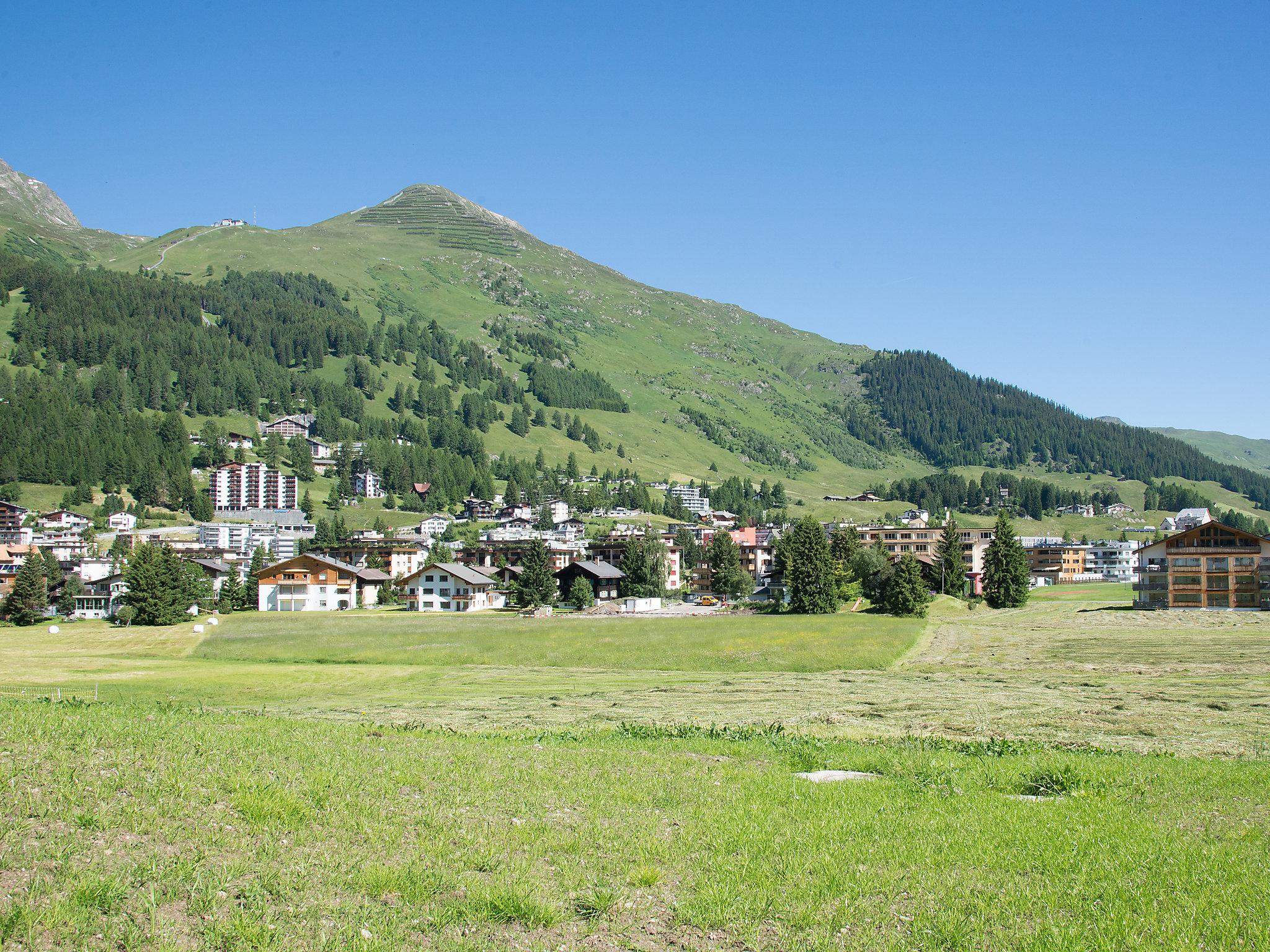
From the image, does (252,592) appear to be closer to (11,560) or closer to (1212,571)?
(11,560)

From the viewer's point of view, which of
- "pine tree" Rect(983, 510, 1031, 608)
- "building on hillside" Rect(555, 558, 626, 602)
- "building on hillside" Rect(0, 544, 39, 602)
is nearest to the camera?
"pine tree" Rect(983, 510, 1031, 608)

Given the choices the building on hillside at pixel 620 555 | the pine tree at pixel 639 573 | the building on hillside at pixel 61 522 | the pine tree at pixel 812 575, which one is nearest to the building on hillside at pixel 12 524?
the building on hillside at pixel 61 522

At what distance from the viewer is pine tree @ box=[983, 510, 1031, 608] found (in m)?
113

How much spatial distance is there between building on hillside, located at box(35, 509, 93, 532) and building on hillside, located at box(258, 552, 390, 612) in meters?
95.6

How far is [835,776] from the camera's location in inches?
699

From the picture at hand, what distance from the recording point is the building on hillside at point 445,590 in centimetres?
12119

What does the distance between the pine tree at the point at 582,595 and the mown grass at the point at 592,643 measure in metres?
24.1

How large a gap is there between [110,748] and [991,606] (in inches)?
4393

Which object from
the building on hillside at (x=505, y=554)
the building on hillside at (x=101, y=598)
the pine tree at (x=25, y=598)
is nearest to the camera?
the pine tree at (x=25, y=598)

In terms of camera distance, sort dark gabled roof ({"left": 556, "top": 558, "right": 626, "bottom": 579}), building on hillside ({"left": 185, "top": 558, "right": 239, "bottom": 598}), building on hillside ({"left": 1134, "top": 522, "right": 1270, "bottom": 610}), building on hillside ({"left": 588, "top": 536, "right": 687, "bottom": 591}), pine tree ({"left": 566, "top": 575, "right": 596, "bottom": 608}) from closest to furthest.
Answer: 1. building on hillside ({"left": 1134, "top": 522, "right": 1270, "bottom": 610})
2. pine tree ({"left": 566, "top": 575, "right": 596, "bottom": 608})
3. dark gabled roof ({"left": 556, "top": 558, "right": 626, "bottom": 579})
4. building on hillside ({"left": 185, "top": 558, "right": 239, "bottom": 598})
5. building on hillside ({"left": 588, "top": 536, "right": 687, "bottom": 591})

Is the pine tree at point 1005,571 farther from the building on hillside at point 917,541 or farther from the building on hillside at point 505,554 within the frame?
the building on hillside at point 505,554

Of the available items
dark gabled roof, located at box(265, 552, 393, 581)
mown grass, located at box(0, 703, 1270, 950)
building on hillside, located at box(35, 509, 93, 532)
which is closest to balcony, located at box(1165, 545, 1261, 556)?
mown grass, located at box(0, 703, 1270, 950)

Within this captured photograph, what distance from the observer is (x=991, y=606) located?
4444 inches

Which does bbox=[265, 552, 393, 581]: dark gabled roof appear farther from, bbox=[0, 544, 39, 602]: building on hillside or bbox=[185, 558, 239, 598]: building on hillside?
bbox=[0, 544, 39, 602]: building on hillside
